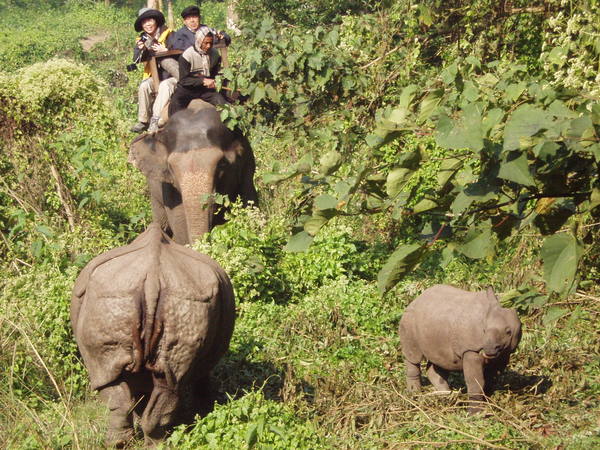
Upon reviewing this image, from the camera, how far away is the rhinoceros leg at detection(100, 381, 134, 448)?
5.39 m

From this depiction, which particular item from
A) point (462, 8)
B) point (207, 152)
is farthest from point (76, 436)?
point (462, 8)

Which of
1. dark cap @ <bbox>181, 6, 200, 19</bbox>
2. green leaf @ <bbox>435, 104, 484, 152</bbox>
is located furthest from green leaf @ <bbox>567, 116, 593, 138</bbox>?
dark cap @ <bbox>181, 6, 200, 19</bbox>

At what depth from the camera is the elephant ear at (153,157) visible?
1066 cm

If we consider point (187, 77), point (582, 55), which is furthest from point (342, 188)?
point (187, 77)

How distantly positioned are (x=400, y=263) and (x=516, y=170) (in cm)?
53

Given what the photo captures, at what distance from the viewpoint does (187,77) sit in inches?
432

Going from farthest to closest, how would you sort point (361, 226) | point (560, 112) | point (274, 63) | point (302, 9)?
point (302, 9) < point (361, 226) < point (274, 63) < point (560, 112)

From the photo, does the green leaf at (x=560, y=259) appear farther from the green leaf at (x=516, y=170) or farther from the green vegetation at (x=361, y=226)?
the green leaf at (x=516, y=170)

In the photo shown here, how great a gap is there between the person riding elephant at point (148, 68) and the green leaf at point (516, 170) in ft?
28.9

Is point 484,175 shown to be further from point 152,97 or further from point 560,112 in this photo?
point 152,97

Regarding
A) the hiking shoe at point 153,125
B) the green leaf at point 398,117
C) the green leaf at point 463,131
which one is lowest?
the hiking shoe at point 153,125

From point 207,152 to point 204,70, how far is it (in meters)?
1.49

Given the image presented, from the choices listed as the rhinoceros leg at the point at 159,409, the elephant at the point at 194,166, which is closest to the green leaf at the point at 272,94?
the elephant at the point at 194,166

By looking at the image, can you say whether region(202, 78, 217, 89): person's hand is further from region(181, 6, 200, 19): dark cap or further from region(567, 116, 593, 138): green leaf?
region(567, 116, 593, 138): green leaf
